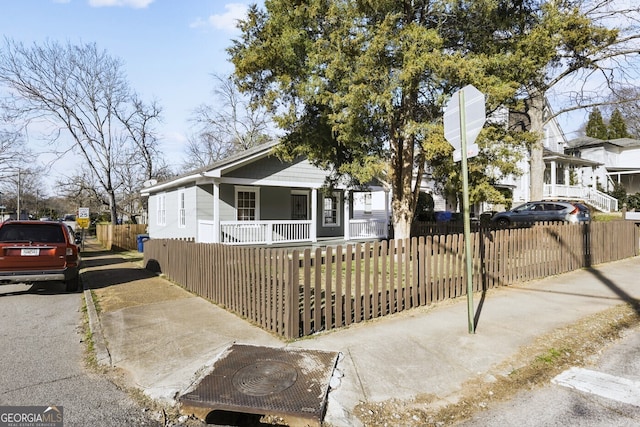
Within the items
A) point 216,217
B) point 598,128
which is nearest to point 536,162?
point 216,217

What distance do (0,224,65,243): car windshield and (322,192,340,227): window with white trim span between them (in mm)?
12065

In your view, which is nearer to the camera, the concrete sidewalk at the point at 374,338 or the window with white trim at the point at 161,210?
the concrete sidewalk at the point at 374,338

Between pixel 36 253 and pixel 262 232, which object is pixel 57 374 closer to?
pixel 36 253

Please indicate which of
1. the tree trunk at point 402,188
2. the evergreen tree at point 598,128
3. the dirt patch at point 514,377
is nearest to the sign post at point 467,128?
the dirt patch at point 514,377

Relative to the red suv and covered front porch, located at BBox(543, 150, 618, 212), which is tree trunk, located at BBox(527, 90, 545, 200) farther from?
the red suv

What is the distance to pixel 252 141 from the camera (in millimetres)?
41062

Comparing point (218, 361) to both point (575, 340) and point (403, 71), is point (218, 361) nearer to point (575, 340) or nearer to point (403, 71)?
point (575, 340)

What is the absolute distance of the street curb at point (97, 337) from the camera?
4459 mm

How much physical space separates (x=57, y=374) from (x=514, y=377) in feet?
16.5

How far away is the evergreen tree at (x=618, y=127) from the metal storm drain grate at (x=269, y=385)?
6442 cm

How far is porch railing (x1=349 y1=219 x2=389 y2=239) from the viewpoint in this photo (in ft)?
57.4

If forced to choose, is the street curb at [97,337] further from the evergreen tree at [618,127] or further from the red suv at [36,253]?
the evergreen tree at [618,127]

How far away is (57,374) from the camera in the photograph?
13.4ft

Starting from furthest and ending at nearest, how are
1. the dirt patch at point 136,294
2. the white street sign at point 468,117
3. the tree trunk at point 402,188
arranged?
1. the tree trunk at point 402,188
2. the dirt patch at point 136,294
3. the white street sign at point 468,117
